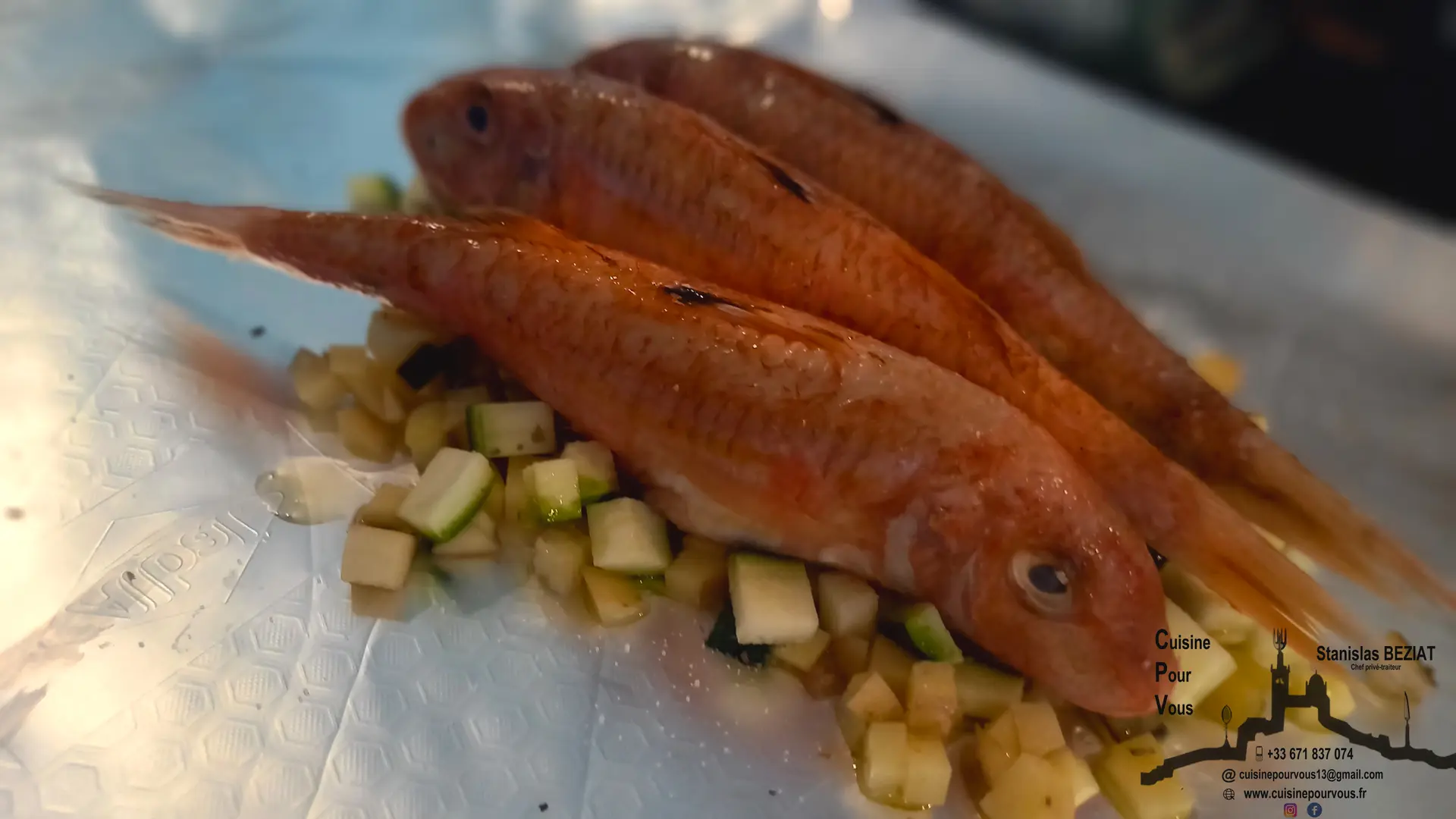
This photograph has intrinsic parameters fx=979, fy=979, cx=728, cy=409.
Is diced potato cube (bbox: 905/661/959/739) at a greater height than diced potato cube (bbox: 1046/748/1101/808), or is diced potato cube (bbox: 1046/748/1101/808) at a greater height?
diced potato cube (bbox: 905/661/959/739)

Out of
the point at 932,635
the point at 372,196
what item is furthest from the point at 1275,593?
the point at 372,196

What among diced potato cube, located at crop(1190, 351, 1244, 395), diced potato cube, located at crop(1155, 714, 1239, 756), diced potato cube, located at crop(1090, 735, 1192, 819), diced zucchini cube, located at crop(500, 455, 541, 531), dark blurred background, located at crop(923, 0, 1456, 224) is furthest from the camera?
dark blurred background, located at crop(923, 0, 1456, 224)

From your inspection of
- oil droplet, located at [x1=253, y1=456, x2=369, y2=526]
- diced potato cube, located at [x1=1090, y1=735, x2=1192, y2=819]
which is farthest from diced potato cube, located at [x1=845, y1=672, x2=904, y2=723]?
oil droplet, located at [x1=253, y1=456, x2=369, y2=526]

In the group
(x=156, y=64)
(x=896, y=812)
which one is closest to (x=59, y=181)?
(x=156, y=64)

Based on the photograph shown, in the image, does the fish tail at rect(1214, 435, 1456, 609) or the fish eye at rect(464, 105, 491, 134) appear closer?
the fish tail at rect(1214, 435, 1456, 609)

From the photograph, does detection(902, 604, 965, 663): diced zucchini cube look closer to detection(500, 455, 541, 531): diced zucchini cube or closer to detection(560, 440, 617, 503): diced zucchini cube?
detection(560, 440, 617, 503): diced zucchini cube

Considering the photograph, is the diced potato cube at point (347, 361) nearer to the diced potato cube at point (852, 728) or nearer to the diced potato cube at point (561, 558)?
the diced potato cube at point (561, 558)
